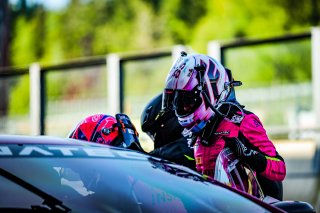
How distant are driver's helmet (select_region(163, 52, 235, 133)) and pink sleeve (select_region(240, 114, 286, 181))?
24cm

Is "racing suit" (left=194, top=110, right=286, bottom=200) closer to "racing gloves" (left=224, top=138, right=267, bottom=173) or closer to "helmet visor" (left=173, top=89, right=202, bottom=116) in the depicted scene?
"racing gloves" (left=224, top=138, right=267, bottom=173)

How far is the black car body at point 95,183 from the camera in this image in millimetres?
4922

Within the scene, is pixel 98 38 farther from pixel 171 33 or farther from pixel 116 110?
pixel 116 110

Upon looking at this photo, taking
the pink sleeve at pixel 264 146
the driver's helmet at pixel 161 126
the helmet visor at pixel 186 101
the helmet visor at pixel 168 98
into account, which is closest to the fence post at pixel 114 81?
the driver's helmet at pixel 161 126

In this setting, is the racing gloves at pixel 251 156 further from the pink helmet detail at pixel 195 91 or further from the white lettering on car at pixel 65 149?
the white lettering on car at pixel 65 149

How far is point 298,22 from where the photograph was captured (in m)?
49.7

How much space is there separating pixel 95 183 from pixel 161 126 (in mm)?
2654

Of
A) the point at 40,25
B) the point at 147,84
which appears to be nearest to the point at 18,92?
the point at 147,84

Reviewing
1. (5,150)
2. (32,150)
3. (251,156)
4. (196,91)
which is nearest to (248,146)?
(251,156)

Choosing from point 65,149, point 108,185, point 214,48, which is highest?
point 214,48

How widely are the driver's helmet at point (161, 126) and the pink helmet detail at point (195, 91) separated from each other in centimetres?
75

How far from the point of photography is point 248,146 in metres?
6.57

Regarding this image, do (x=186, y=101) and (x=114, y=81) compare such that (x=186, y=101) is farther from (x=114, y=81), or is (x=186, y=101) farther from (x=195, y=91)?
(x=114, y=81)

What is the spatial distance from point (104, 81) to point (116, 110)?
1.09 metres
